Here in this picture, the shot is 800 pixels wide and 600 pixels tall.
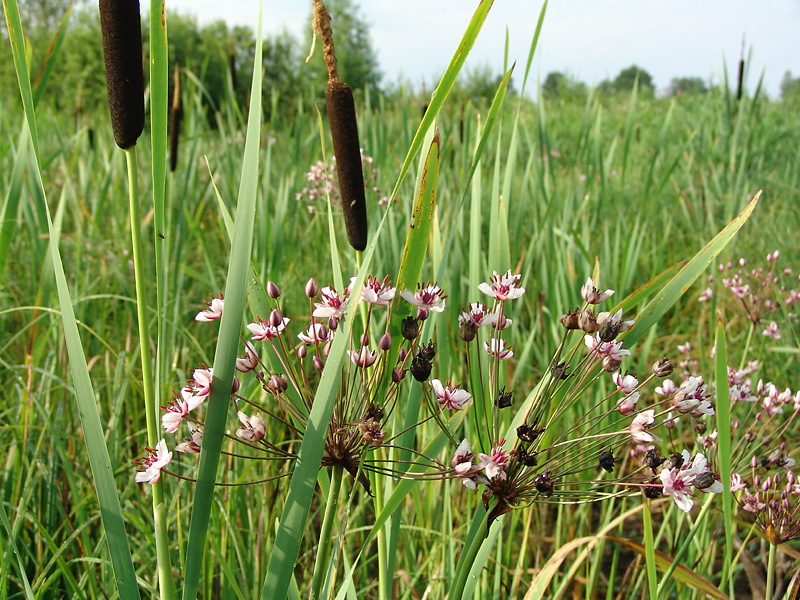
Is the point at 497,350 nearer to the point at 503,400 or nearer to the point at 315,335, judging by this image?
the point at 503,400

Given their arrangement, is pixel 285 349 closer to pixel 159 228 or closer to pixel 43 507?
pixel 159 228

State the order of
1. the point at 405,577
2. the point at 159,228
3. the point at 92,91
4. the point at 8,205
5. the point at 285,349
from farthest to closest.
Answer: the point at 92,91
the point at 405,577
the point at 8,205
the point at 285,349
the point at 159,228

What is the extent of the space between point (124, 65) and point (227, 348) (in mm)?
442

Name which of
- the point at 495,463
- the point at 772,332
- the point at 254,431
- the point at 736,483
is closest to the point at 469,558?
the point at 495,463

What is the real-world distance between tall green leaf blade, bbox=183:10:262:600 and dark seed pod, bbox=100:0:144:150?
22 centimetres

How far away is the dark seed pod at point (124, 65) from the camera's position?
0.79 meters

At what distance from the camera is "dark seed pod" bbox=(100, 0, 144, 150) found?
0.79 metres

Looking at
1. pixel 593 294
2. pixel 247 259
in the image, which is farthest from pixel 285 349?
pixel 593 294

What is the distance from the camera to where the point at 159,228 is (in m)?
0.82

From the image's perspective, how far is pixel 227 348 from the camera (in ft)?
2.27

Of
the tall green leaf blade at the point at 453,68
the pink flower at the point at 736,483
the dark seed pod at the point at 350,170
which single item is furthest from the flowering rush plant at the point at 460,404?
the pink flower at the point at 736,483

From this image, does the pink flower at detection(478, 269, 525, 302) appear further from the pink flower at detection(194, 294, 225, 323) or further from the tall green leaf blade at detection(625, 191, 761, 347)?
the pink flower at detection(194, 294, 225, 323)

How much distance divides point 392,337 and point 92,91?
28924mm

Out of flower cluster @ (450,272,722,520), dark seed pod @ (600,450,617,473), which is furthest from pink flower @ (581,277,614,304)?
dark seed pod @ (600,450,617,473)
